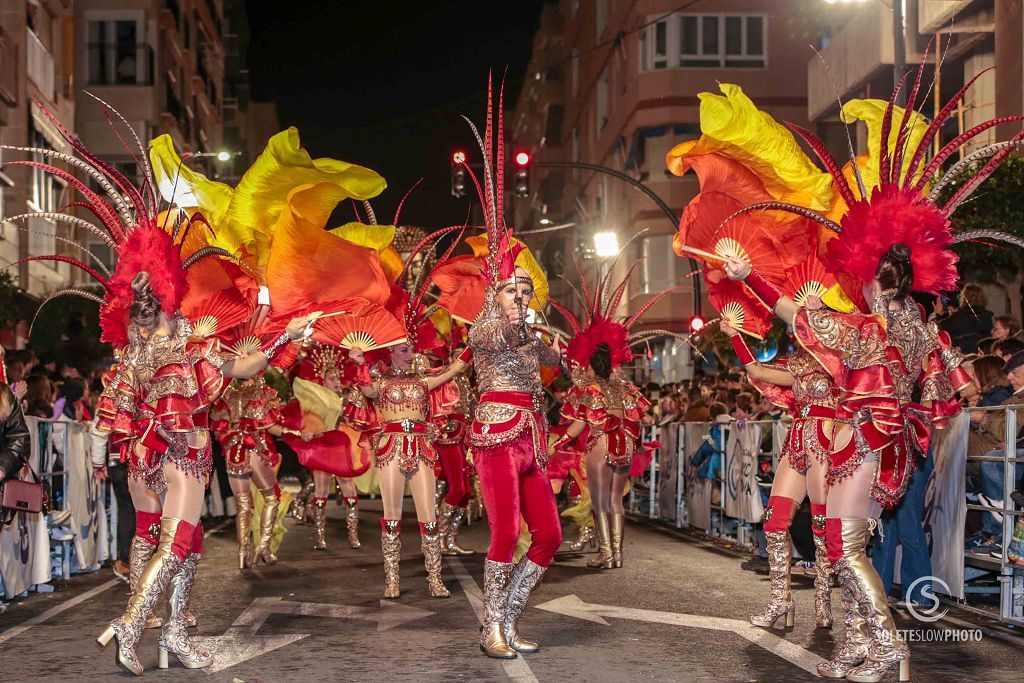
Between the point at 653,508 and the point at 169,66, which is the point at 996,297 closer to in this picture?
the point at 653,508

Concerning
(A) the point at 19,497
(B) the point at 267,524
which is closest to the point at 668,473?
(B) the point at 267,524

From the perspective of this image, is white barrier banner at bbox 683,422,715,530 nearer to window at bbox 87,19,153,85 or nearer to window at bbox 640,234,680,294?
window at bbox 640,234,680,294

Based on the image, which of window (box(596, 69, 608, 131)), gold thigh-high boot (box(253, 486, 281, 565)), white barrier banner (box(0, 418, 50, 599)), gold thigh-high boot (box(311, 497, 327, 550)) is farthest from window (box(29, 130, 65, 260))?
window (box(596, 69, 608, 131))

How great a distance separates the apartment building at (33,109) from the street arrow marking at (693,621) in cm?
1905

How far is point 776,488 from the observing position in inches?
371

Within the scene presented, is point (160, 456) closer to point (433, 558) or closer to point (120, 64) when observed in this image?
point (433, 558)

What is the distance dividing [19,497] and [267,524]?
4112 mm

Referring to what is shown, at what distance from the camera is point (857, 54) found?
26297 mm

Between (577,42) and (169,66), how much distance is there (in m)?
22.1

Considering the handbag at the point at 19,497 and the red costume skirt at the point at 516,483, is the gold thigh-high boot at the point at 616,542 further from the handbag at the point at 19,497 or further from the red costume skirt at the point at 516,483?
the handbag at the point at 19,497

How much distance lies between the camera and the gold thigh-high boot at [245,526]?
1334 cm

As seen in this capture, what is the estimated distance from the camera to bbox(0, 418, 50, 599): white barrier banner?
10898mm

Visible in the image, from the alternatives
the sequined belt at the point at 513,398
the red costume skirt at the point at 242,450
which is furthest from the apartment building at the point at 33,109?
the sequined belt at the point at 513,398

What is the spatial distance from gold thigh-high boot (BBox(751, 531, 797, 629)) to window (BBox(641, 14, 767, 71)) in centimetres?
3668
